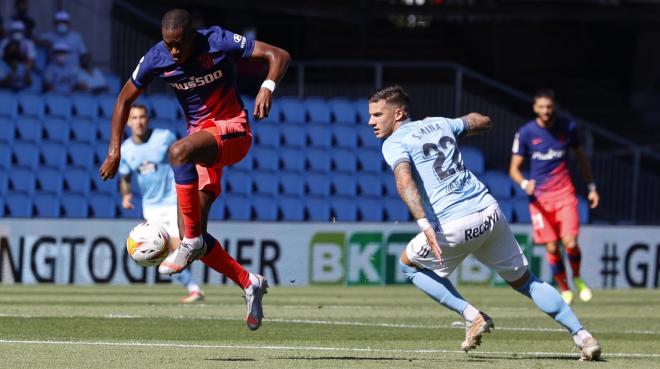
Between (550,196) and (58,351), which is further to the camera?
(550,196)

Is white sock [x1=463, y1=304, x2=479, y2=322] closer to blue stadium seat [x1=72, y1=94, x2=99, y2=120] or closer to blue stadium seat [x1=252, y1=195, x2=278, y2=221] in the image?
blue stadium seat [x1=252, y1=195, x2=278, y2=221]

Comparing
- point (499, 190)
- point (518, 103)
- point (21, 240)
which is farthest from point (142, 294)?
point (518, 103)

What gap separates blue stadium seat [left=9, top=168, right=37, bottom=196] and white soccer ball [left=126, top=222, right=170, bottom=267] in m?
10.9

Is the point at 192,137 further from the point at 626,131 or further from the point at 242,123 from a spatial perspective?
the point at 626,131

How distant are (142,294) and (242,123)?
23.4 feet

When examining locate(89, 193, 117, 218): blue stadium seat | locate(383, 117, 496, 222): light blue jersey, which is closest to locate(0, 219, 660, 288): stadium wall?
locate(89, 193, 117, 218): blue stadium seat

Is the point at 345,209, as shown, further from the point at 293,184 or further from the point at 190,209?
the point at 190,209

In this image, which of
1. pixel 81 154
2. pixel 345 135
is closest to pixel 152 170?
pixel 81 154

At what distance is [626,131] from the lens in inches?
1041

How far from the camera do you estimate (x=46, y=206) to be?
19.9 metres

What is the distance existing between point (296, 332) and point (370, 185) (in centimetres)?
998

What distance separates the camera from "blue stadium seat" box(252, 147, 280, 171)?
69.5 ft

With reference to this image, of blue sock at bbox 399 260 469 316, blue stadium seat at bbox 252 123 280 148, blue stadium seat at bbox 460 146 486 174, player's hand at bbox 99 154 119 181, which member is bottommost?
blue sock at bbox 399 260 469 316

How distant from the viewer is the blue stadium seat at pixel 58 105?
2117cm
